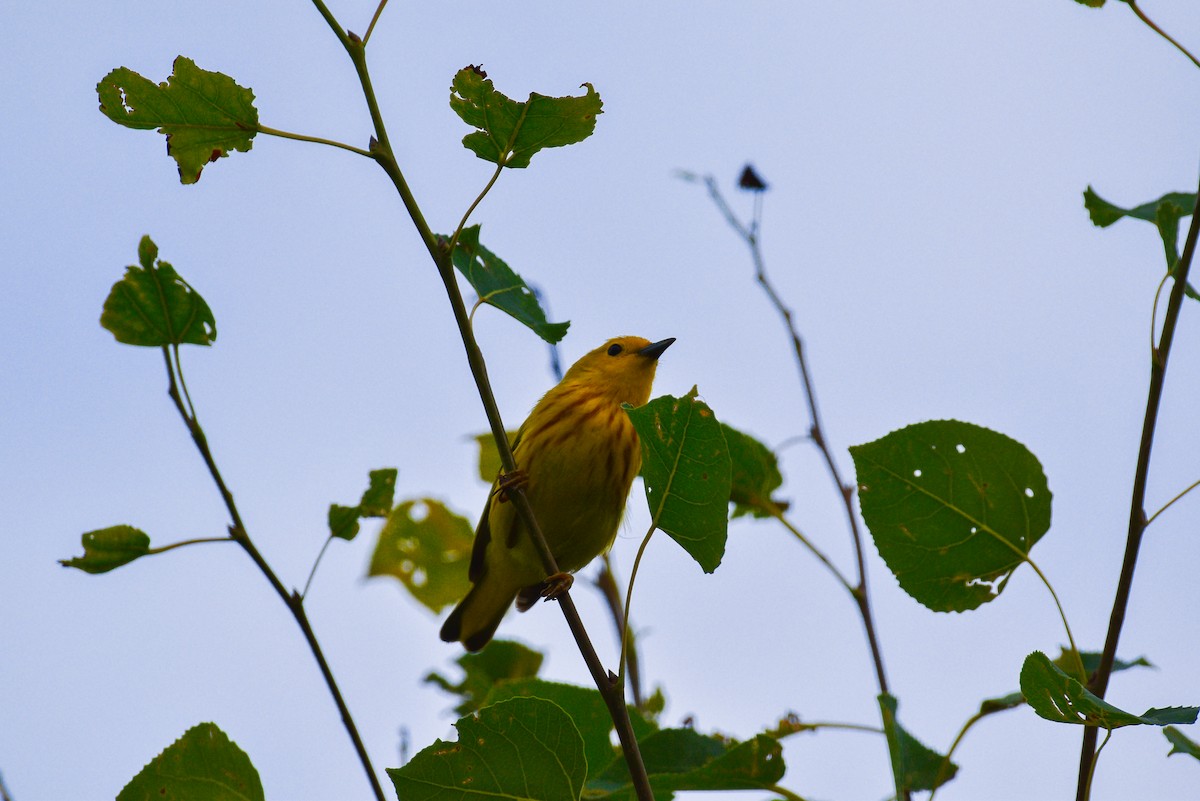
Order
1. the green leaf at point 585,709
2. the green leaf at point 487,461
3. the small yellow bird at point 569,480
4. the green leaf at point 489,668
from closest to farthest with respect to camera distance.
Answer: the green leaf at point 585,709 → the green leaf at point 489,668 → the green leaf at point 487,461 → the small yellow bird at point 569,480

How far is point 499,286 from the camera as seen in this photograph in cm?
283

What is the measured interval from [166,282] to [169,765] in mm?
1081

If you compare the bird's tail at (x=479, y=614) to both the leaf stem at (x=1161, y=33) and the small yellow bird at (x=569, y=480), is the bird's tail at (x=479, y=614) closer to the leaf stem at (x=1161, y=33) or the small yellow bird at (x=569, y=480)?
the small yellow bird at (x=569, y=480)

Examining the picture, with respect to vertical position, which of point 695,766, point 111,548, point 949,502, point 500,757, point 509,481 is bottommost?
point 500,757

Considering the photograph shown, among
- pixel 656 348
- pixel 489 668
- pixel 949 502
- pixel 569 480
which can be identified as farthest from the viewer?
pixel 656 348

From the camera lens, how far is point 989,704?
101 inches

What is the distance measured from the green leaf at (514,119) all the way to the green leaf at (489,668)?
6.65 ft

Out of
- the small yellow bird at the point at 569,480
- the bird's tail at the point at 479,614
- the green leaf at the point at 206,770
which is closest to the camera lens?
the green leaf at the point at 206,770

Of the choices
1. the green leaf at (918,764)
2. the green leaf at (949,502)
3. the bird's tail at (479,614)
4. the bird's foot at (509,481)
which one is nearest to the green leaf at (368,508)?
the bird's foot at (509,481)

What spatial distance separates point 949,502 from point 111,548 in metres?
1.89

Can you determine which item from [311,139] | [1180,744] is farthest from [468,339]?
[1180,744]

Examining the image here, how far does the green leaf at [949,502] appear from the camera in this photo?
98.0 inches

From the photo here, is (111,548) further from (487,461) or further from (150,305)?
(487,461)

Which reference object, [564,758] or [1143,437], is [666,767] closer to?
[564,758]
